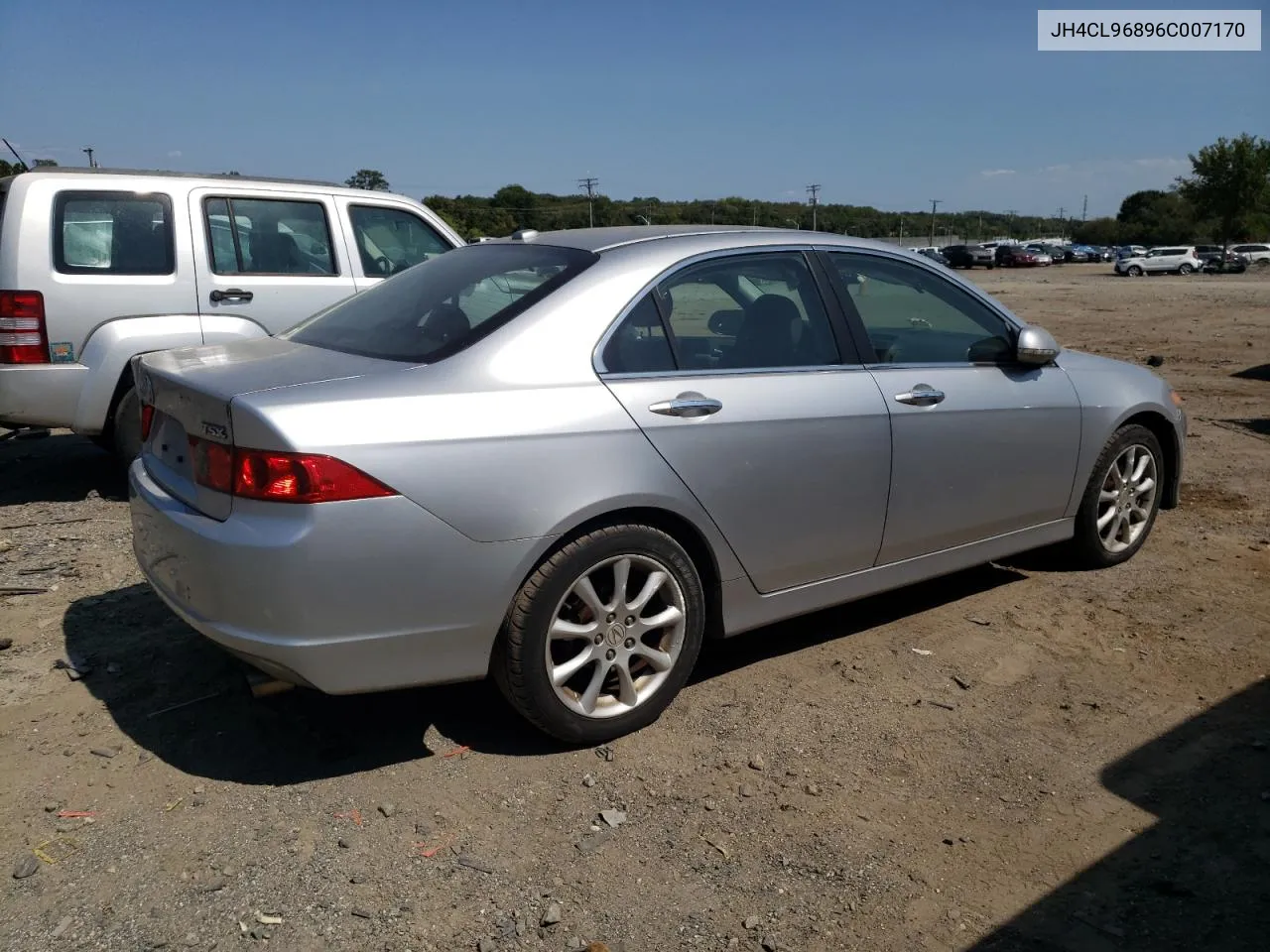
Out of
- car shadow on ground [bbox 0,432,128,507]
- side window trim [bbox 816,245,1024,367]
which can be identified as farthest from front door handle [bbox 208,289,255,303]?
side window trim [bbox 816,245,1024,367]

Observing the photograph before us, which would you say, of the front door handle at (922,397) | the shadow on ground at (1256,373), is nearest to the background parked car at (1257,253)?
the shadow on ground at (1256,373)

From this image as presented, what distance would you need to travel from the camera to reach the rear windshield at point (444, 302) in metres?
3.39

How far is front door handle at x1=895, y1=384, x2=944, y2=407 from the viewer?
407 cm

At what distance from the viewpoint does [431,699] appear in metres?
3.81

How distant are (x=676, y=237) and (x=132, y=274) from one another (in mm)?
3997

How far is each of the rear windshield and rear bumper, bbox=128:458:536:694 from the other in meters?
0.63

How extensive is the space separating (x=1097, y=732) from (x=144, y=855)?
3.02 m

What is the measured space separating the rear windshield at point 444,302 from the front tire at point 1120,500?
2.84m

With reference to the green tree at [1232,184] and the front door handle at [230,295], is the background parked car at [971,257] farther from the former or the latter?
the front door handle at [230,295]

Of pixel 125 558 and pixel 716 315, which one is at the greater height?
pixel 716 315

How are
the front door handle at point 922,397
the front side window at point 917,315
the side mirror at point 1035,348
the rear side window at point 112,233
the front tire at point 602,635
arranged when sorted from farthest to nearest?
the rear side window at point 112,233
the side mirror at point 1035,348
the front side window at point 917,315
the front door handle at point 922,397
the front tire at point 602,635

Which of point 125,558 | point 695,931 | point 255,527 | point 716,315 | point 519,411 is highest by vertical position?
point 716,315

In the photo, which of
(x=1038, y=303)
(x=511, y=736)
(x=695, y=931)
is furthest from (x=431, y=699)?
(x=1038, y=303)

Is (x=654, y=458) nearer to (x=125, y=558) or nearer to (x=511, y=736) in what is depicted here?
(x=511, y=736)
